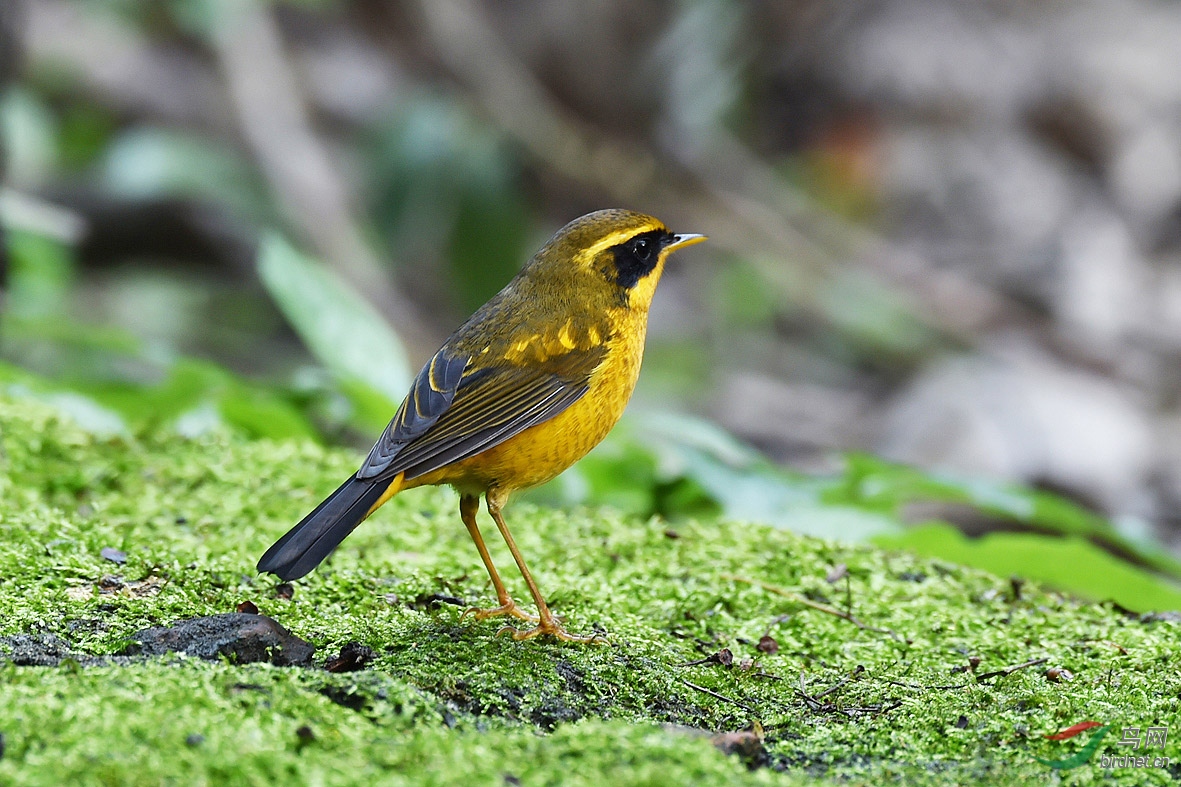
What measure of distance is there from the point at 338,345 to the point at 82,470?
4.53ft

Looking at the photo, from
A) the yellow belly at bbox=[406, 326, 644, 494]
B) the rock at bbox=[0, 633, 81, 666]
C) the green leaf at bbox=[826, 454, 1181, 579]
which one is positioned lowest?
the rock at bbox=[0, 633, 81, 666]

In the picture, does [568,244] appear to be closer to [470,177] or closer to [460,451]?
[460,451]

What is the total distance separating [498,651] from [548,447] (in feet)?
2.54

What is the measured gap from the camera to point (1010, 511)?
4.93 m

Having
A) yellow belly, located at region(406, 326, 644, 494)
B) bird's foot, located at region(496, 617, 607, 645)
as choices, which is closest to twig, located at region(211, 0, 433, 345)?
yellow belly, located at region(406, 326, 644, 494)

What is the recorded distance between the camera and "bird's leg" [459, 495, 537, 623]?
11.8 feet

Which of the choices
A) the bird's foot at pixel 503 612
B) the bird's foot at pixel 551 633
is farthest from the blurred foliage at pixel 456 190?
the bird's foot at pixel 551 633

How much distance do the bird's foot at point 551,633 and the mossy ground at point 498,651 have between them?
6 centimetres

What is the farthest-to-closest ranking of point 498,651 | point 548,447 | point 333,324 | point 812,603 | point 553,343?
point 333,324 → point 553,343 → point 812,603 → point 548,447 → point 498,651

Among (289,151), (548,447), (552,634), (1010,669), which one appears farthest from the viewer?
(289,151)

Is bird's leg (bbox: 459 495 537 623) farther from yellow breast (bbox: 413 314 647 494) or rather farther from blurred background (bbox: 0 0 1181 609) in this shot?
blurred background (bbox: 0 0 1181 609)

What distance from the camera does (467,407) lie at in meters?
3.67

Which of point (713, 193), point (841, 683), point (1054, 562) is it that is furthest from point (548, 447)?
point (713, 193)

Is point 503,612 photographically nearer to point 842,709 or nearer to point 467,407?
point 467,407
